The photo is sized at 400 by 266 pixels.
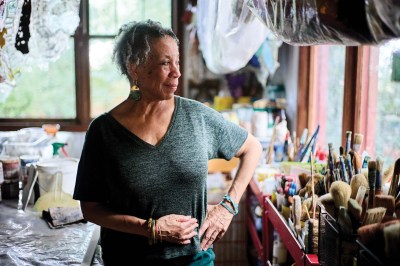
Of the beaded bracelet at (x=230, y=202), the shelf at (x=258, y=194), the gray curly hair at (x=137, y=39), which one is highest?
the gray curly hair at (x=137, y=39)

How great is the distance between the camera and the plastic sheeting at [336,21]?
98cm

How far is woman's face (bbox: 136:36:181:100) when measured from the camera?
1.59 metres

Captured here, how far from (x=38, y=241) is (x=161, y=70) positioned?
892mm

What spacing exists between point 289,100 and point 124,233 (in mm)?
2635

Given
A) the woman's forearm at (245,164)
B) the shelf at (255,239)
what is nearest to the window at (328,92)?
the shelf at (255,239)

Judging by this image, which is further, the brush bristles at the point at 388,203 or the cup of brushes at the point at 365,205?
the brush bristles at the point at 388,203

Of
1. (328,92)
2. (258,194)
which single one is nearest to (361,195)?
(258,194)

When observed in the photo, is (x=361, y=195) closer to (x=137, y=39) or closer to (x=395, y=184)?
(x=395, y=184)

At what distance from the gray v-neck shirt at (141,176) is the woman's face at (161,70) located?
4.5 inches

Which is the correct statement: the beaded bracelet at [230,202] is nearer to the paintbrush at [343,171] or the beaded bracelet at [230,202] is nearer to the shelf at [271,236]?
the shelf at [271,236]

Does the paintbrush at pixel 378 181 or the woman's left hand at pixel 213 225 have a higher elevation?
the paintbrush at pixel 378 181

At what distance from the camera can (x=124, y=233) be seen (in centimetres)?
158

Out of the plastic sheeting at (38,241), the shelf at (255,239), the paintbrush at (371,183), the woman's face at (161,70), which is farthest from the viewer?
the shelf at (255,239)

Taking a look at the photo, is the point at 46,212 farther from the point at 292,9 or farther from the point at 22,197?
the point at 292,9
